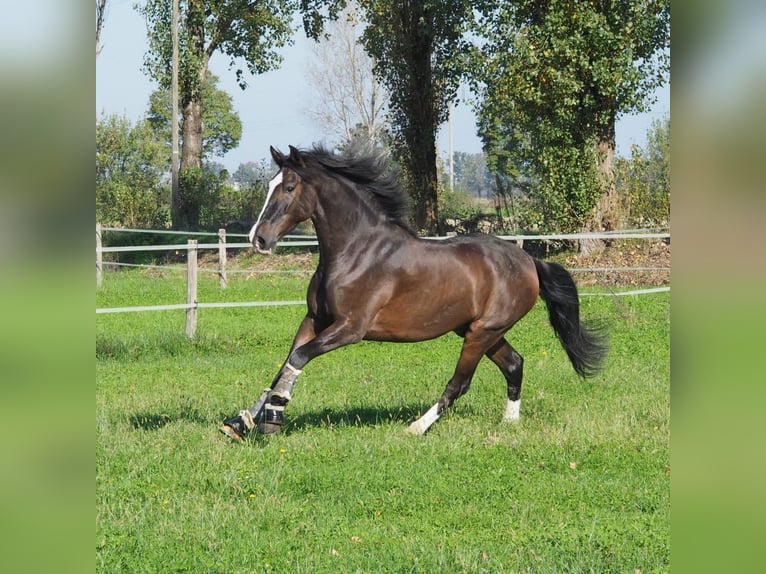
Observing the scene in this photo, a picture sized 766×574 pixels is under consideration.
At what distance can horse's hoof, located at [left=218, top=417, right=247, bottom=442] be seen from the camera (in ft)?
22.2

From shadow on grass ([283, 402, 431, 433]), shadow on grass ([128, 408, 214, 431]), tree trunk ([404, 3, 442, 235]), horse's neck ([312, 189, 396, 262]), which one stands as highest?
tree trunk ([404, 3, 442, 235])

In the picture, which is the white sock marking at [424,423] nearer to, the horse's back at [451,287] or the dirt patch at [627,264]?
the horse's back at [451,287]

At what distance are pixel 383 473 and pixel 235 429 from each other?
130cm

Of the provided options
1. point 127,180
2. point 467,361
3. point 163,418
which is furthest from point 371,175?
point 127,180

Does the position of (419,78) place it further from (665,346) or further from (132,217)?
(665,346)

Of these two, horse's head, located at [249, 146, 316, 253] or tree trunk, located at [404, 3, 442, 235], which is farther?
tree trunk, located at [404, 3, 442, 235]

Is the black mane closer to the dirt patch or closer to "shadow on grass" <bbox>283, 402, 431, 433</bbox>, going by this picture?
"shadow on grass" <bbox>283, 402, 431, 433</bbox>

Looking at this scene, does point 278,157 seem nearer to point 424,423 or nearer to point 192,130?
point 424,423

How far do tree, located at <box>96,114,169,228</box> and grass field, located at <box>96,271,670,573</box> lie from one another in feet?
63.4

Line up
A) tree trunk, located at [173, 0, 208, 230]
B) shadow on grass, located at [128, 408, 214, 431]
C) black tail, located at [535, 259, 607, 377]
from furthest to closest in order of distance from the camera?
1. tree trunk, located at [173, 0, 208, 230]
2. black tail, located at [535, 259, 607, 377]
3. shadow on grass, located at [128, 408, 214, 431]

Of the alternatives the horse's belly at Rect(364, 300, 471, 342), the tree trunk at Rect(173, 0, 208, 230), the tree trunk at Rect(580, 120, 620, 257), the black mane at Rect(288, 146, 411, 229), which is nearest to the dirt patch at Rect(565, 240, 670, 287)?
the tree trunk at Rect(580, 120, 620, 257)

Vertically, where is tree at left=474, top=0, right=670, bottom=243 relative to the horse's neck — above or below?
above

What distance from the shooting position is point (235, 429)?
22.3 feet
